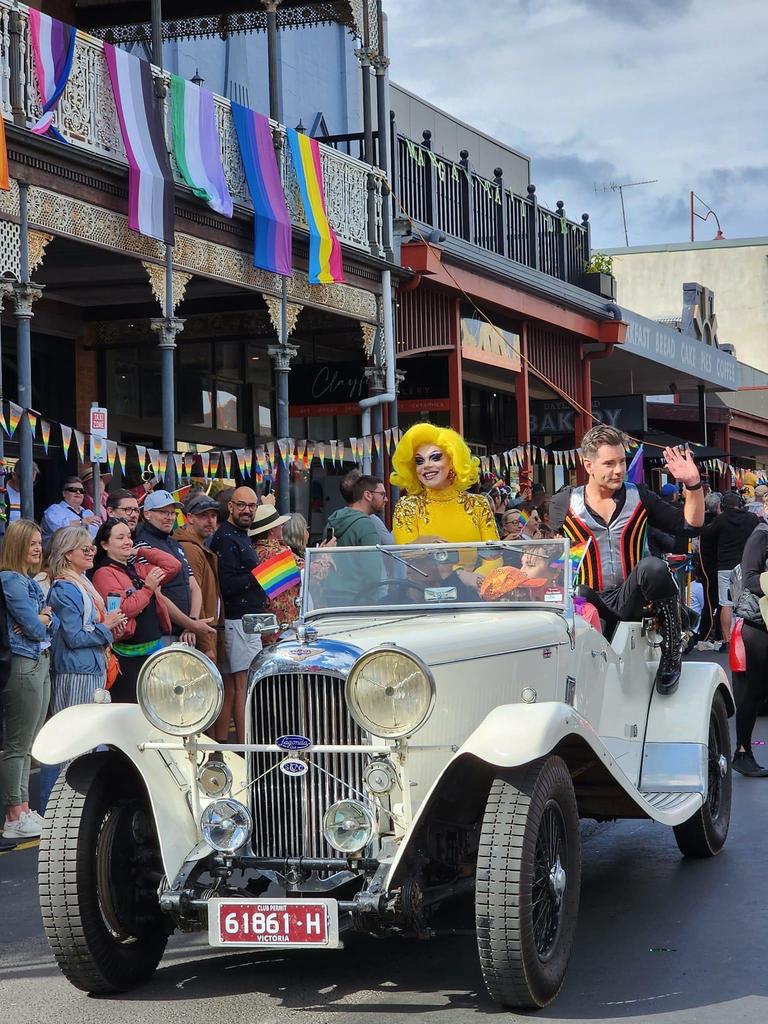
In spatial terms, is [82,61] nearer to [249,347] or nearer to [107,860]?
[249,347]

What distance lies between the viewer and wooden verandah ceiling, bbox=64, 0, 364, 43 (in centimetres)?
1695

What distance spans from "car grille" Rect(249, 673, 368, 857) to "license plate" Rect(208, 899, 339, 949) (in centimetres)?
35

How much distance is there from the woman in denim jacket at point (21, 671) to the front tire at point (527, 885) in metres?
3.75

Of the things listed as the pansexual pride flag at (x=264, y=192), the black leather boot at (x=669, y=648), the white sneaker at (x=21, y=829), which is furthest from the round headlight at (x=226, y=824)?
the pansexual pride flag at (x=264, y=192)

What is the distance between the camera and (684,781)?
6641 millimetres

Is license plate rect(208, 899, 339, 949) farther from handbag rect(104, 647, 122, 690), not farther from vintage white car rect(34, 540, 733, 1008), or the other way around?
handbag rect(104, 647, 122, 690)

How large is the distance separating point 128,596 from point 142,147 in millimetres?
5942

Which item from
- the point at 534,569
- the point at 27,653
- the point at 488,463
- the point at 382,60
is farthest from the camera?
the point at 488,463

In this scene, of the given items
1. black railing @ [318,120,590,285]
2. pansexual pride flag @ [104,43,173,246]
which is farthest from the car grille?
black railing @ [318,120,590,285]

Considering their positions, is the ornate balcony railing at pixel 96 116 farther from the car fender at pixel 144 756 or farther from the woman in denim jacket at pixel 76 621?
the car fender at pixel 144 756

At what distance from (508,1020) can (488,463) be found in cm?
1504

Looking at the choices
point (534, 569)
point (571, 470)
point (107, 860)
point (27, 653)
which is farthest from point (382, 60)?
point (107, 860)

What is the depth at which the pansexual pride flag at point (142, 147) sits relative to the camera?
12833 mm

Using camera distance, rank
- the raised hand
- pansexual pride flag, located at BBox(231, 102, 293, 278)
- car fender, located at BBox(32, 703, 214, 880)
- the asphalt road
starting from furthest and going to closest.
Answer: pansexual pride flag, located at BBox(231, 102, 293, 278) < the raised hand < car fender, located at BBox(32, 703, 214, 880) < the asphalt road
